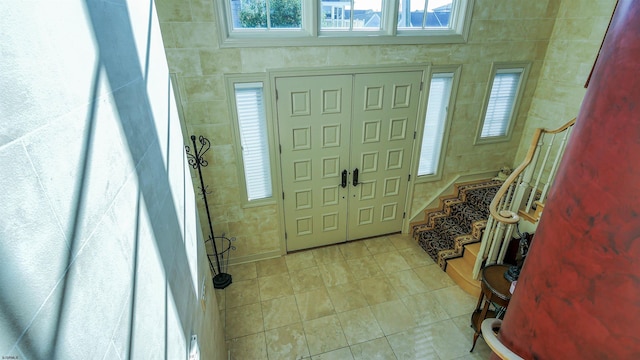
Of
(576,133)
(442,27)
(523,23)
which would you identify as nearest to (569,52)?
(523,23)

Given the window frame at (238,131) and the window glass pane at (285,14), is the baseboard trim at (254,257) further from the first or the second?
the window glass pane at (285,14)

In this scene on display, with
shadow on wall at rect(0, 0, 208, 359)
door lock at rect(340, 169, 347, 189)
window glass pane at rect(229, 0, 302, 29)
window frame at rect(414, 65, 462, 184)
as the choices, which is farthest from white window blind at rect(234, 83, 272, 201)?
window frame at rect(414, 65, 462, 184)

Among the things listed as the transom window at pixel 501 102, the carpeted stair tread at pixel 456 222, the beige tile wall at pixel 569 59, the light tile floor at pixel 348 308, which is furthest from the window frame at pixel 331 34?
the light tile floor at pixel 348 308

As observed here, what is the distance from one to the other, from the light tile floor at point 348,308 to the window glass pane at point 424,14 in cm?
298

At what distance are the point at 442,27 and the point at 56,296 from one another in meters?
4.23

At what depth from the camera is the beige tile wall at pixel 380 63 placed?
2869 mm

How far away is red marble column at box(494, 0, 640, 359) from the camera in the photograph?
2.68 ft

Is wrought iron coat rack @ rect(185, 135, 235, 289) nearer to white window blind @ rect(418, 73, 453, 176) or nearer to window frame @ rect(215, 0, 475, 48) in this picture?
window frame @ rect(215, 0, 475, 48)

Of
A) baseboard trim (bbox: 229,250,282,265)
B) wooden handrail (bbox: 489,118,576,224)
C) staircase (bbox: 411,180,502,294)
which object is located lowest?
baseboard trim (bbox: 229,250,282,265)

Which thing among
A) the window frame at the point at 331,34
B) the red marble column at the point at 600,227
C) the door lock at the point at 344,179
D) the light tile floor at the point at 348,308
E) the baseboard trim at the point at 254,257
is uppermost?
the window frame at the point at 331,34

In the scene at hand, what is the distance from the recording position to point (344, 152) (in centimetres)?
382

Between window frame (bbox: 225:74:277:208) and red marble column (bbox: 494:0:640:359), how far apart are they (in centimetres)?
275

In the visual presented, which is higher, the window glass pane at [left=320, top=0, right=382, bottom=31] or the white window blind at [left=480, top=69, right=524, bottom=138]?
the window glass pane at [left=320, top=0, right=382, bottom=31]

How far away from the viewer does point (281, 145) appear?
352 centimetres
